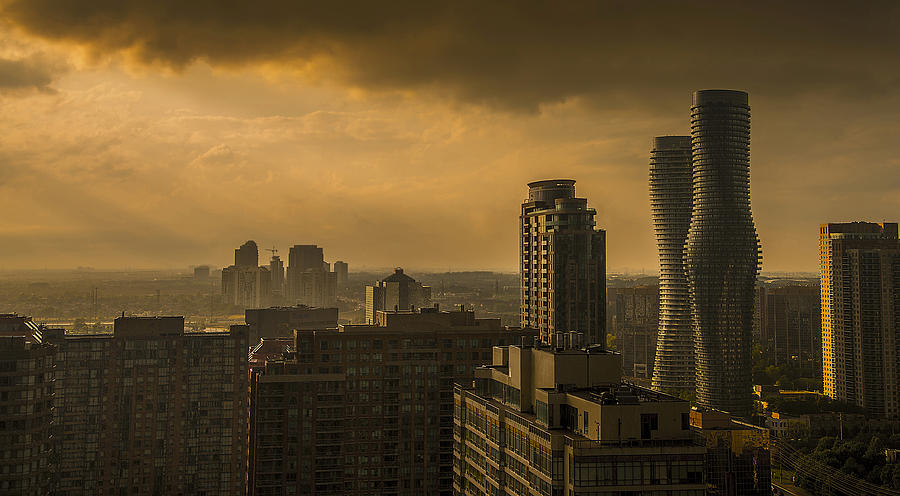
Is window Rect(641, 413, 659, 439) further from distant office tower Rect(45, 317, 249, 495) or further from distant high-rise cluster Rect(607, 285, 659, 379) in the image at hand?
distant high-rise cluster Rect(607, 285, 659, 379)

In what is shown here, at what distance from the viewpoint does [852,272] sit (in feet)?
312

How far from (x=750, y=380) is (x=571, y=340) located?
78.5 meters

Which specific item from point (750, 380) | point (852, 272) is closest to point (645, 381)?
point (750, 380)

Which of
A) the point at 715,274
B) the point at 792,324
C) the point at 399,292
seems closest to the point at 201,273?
the point at 399,292

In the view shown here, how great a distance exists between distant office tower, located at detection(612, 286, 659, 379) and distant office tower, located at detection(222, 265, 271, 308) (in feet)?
176

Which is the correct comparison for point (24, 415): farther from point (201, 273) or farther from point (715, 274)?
point (715, 274)

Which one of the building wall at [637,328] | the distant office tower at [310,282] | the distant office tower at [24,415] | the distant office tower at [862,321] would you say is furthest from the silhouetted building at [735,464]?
the building wall at [637,328]

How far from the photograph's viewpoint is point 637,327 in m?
121

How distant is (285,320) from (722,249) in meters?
55.9

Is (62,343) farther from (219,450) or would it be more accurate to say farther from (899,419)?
(899,419)

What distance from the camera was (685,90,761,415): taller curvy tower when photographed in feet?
311

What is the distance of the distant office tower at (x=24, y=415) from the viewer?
29.9m

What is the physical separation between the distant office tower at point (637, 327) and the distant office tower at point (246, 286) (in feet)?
176

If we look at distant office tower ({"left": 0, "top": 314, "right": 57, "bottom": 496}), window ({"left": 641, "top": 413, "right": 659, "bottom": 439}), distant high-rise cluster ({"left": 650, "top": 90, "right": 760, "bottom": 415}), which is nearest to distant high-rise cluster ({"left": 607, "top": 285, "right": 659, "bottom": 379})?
distant high-rise cluster ({"left": 650, "top": 90, "right": 760, "bottom": 415})
